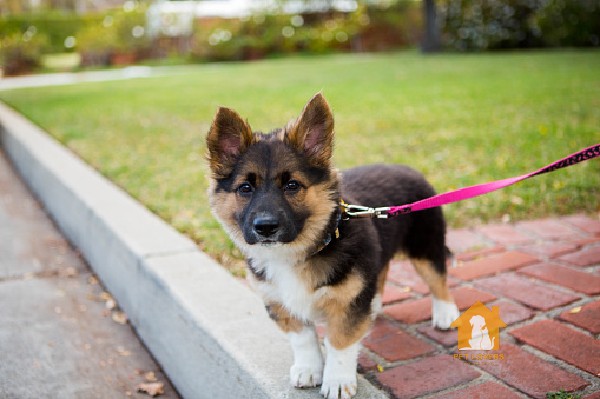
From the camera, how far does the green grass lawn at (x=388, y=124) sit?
6012mm

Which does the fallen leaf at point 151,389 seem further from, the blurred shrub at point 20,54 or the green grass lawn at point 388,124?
the blurred shrub at point 20,54

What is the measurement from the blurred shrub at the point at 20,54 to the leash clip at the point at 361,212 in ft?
91.4

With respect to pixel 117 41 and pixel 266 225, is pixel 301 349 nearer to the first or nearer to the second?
pixel 266 225

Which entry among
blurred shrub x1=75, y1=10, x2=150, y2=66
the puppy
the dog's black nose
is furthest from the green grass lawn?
blurred shrub x1=75, y1=10, x2=150, y2=66

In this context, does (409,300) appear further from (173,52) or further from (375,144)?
(173,52)

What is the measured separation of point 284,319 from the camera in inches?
119

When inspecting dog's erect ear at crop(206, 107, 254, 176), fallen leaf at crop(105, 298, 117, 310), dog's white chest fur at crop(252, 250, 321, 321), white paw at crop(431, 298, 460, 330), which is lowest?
fallen leaf at crop(105, 298, 117, 310)

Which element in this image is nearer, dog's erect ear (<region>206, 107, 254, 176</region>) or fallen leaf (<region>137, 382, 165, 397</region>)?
dog's erect ear (<region>206, 107, 254, 176</region>)

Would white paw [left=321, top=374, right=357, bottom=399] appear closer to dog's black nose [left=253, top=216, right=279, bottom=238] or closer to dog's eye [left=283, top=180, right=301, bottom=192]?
dog's black nose [left=253, top=216, right=279, bottom=238]

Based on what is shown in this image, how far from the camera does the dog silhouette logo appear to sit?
3283 mm

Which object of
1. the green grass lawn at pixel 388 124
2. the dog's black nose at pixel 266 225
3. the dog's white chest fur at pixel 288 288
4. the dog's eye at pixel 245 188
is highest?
the dog's eye at pixel 245 188

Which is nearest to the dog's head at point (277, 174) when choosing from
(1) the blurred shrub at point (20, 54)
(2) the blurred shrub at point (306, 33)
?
(1) the blurred shrub at point (20, 54)

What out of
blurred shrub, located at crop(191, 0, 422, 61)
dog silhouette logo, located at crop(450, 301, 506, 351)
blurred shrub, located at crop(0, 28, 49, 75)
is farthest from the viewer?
blurred shrub, located at crop(191, 0, 422, 61)

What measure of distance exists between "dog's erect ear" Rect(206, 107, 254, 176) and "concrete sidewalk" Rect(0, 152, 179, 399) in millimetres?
1594
